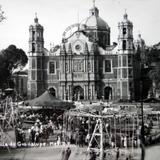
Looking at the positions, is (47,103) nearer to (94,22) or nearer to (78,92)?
(78,92)

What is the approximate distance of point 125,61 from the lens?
47000 millimetres

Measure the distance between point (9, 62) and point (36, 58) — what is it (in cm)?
299

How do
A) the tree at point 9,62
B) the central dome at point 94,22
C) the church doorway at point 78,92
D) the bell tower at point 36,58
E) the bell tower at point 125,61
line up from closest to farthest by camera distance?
the tree at point 9,62 → the bell tower at point 125,61 → the bell tower at point 36,58 → the church doorway at point 78,92 → the central dome at point 94,22

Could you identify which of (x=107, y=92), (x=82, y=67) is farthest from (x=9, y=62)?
(x=107, y=92)

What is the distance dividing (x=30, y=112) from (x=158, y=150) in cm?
1242

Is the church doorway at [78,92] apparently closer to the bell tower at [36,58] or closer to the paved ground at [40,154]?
the bell tower at [36,58]

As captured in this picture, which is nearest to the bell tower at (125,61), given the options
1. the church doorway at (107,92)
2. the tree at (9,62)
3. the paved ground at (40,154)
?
the church doorway at (107,92)

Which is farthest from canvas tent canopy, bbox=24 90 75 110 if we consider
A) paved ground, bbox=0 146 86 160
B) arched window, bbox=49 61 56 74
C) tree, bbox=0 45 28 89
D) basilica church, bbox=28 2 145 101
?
arched window, bbox=49 61 56 74

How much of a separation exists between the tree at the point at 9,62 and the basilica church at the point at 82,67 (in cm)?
146

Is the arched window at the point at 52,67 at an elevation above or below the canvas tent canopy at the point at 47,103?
above

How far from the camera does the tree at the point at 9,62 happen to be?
4338 cm

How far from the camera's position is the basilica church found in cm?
4709

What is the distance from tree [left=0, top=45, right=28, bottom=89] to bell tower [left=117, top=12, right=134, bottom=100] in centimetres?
1020

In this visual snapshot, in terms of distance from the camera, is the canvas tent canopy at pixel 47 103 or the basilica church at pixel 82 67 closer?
the canvas tent canopy at pixel 47 103
